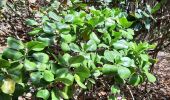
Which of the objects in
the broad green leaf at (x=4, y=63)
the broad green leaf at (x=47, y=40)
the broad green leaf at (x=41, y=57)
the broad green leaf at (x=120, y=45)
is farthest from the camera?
the broad green leaf at (x=120, y=45)

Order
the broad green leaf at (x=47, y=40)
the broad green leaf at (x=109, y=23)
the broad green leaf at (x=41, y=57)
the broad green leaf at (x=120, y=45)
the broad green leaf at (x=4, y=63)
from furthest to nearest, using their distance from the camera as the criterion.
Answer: the broad green leaf at (x=109, y=23), the broad green leaf at (x=120, y=45), the broad green leaf at (x=47, y=40), the broad green leaf at (x=41, y=57), the broad green leaf at (x=4, y=63)

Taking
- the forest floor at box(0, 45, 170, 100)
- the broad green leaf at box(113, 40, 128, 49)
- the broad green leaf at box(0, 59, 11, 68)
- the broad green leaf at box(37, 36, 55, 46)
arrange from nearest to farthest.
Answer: the broad green leaf at box(0, 59, 11, 68), the broad green leaf at box(37, 36, 55, 46), the broad green leaf at box(113, 40, 128, 49), the forest floor at box(0, 45, 170, 100)

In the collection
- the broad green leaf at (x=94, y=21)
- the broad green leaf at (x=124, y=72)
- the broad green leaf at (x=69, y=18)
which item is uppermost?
the broad green leaf at (x=69, y=18)

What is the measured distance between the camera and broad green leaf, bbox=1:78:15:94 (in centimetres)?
164

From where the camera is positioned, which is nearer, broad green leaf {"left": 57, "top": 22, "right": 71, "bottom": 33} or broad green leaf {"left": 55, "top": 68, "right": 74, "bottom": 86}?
broad green leaf {"left": 55, "top": 68, "right": 74, "bottom": 86}

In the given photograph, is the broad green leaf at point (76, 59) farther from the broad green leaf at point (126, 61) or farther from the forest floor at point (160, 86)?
the forest floor at point (160, 86)

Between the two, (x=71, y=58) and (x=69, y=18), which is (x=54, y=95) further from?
(x=69, y=18)

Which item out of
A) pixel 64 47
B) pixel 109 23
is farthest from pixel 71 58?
pixel 109 23

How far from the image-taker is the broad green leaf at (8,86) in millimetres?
1638

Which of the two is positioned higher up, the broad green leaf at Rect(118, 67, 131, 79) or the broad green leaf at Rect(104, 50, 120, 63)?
the broad green leaf at Rect(104, 50, 120, 63)

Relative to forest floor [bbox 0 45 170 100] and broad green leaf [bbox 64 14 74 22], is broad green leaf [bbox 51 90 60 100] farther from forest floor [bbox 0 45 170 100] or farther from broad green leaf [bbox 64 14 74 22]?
forest floor [bbox 0 45 170 100]

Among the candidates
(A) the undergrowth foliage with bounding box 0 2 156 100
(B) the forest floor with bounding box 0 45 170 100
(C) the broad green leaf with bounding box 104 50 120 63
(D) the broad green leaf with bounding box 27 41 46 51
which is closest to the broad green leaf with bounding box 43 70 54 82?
(A) the undergrowth foliage with bounding box 0 2 156 100

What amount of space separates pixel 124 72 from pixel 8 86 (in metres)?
0.56

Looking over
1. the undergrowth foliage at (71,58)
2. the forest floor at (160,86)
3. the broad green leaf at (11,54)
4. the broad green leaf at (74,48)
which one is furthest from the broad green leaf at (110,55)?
the forest floor at (160,86)
